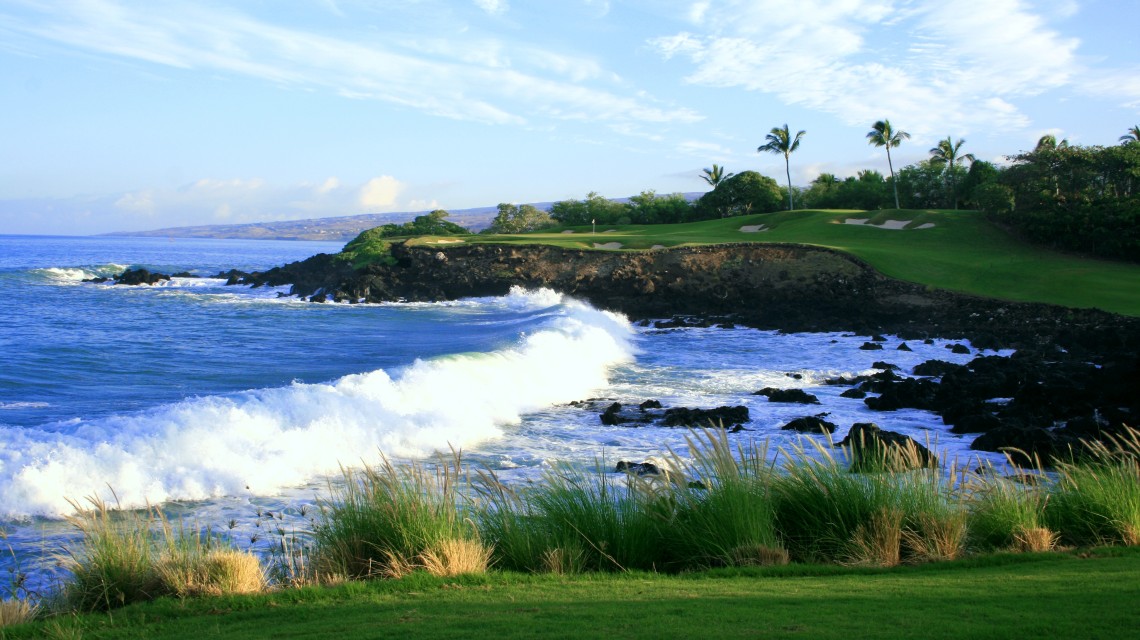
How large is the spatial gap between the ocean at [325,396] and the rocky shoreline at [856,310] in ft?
4.81

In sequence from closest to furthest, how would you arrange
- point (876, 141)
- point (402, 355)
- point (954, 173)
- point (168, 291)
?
point (402, 355) → point (168, 291) → point (954, 173) → point (876, 141)

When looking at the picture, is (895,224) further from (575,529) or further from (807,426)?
(575,529)

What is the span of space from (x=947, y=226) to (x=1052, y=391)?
35.4 meters

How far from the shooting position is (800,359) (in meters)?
26.9

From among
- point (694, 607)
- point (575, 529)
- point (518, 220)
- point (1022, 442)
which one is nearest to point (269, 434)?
point (575, 529)

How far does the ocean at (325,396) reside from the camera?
456 inches

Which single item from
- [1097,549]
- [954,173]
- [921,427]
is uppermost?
[954,173]

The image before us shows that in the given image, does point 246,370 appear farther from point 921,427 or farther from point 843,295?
point 843,295

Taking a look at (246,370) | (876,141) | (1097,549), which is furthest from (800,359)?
(876,141)

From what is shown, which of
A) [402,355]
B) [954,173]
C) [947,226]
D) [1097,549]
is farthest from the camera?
[954,173]

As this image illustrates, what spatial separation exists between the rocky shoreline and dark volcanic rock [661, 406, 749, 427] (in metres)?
3.70

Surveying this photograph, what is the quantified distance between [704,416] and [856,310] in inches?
A: 944

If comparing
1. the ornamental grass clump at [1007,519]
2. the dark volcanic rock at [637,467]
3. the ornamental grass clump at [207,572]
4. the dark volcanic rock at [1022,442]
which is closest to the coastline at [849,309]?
the dark volcanic rock at [1022,442]

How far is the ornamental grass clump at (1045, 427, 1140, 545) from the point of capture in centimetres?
731
